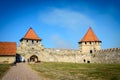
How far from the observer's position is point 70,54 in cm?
5062

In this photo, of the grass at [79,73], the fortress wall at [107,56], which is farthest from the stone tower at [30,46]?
the grass at [79,73]

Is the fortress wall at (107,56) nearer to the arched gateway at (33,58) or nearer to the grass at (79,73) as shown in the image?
the arched gateway at (33,58)

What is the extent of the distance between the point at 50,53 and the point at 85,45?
10247 millimetres

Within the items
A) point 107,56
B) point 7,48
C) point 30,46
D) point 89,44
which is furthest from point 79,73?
point 89,44

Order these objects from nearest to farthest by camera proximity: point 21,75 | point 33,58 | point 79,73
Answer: point 21,75, point 79,73, point 33,58

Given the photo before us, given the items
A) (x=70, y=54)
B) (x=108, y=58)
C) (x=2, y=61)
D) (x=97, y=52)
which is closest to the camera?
(x=2, y=61)

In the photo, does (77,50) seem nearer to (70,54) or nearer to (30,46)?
(70,54)

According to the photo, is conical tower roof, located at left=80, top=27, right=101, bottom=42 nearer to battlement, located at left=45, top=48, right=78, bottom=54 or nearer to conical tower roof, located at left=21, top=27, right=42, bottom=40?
battlement, located at left=45, top=48, right=78, bottom=54

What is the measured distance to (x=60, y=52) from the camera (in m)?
49.8

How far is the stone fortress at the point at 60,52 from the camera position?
46.5 metres

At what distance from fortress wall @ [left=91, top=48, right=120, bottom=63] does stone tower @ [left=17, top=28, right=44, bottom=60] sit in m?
13.1

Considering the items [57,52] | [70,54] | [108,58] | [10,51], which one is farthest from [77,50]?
[10,51]

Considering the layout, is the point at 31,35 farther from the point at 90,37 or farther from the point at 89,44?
the point at 90,37

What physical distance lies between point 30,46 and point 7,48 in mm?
8089
